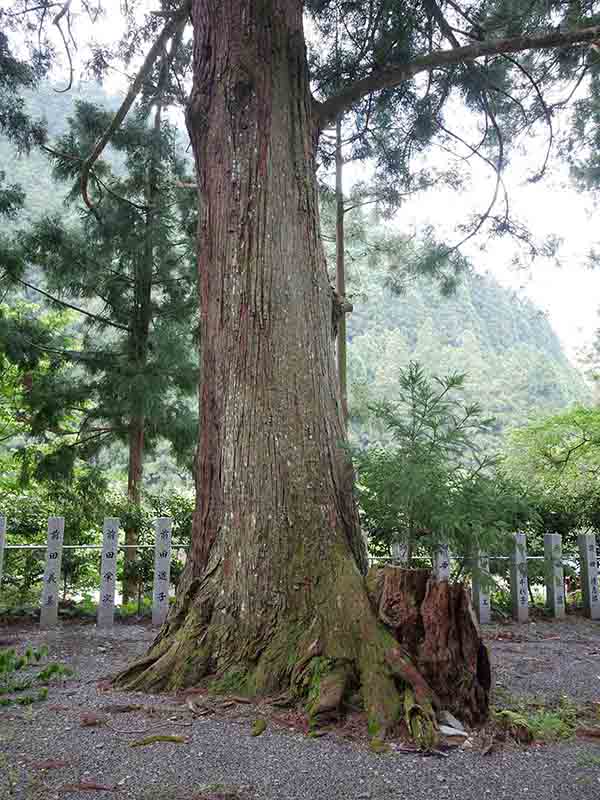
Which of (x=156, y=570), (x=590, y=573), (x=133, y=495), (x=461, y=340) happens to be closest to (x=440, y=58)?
→ (x=156, y=570)

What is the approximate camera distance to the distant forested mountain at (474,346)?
23.6 m

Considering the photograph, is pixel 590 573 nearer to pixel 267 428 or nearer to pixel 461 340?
pixel 267 428

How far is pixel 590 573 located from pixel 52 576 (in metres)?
5.52

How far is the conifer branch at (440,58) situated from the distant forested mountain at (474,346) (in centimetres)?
1258

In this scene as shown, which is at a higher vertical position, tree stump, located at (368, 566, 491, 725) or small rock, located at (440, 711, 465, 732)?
tree stump, located at (368, 566, 491, 725)

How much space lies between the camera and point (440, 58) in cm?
477

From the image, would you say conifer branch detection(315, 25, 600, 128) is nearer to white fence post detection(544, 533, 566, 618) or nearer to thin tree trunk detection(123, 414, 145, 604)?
thin tree trunk detection(123, 414, 145, 604)

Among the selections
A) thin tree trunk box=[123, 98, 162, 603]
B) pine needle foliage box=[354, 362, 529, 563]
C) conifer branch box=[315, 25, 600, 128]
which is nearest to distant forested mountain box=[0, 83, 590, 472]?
thin tree trunk box=[123, 98, 162, 603]

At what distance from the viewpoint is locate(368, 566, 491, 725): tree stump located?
2801 mm

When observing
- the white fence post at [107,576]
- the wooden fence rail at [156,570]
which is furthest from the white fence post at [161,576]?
the white fence post at [107,576]

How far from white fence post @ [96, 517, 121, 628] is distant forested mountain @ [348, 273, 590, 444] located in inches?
475

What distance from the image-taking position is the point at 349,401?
10641 mm

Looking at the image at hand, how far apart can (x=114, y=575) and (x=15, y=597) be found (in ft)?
4.89

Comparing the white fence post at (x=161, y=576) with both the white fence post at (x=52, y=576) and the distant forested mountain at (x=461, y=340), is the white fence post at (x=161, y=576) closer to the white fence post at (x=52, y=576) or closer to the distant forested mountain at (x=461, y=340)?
the white fence post at (x=52, y=576)
